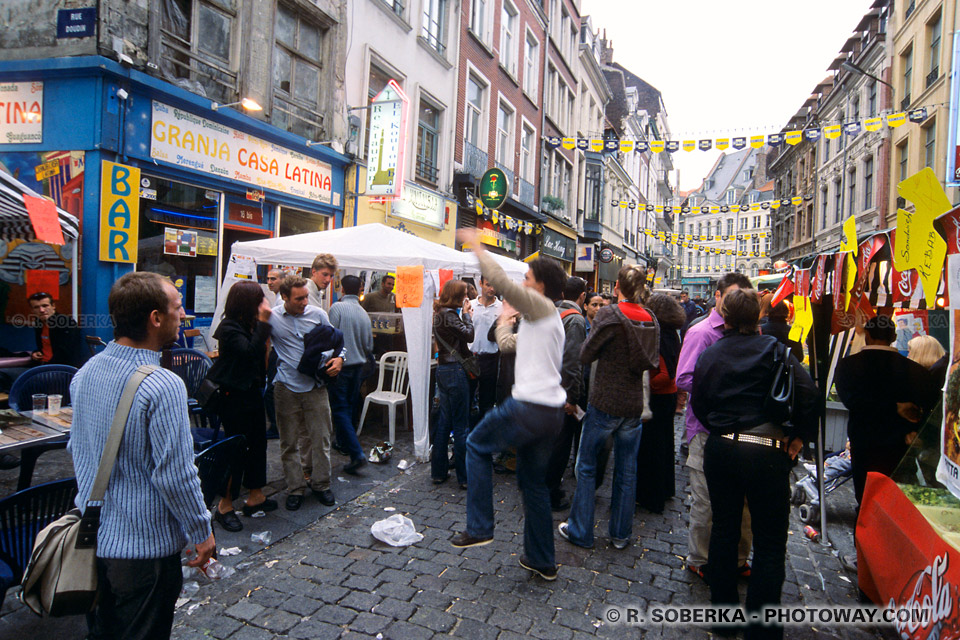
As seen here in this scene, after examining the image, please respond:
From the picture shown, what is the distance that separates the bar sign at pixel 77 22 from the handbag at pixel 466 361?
5577 millimetres

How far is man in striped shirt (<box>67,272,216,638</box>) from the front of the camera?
6.11 ft

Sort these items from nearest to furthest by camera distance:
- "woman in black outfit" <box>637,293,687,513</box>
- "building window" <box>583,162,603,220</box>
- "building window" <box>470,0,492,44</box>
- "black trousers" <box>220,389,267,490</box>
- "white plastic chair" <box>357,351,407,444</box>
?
"black trousers" <box>220,389,267,490</box>, "woman in black outfit" <box>637,293,687,513</box>, "white plastic chair" <box>357,351,407,444</box>, "building window" <box>470,0,492,44</box>, "building window" <box>583,162,603,220</box>

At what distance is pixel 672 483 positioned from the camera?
5.15 meters

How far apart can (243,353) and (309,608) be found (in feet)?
5.94

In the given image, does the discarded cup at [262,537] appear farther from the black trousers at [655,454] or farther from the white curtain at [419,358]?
the black trousers at [655,454]

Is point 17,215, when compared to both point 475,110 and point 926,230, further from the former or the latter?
point 475,110

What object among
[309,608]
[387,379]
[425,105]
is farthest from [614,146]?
[309,608]

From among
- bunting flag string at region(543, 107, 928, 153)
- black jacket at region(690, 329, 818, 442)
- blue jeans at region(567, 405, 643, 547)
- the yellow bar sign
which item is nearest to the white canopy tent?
the yellow bar sign

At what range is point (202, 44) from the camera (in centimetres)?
779

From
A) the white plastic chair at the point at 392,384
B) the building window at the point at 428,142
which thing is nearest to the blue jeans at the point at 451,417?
the white plastic chair at the point at 392,384

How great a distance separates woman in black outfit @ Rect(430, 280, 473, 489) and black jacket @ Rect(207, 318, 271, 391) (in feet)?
5.38

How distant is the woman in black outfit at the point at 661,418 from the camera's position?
4.75 metres

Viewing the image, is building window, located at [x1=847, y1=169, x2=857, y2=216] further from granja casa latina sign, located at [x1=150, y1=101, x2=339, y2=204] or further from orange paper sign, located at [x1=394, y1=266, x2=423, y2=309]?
orange paper sign, located at [x1=394, y1=266, x2=423, y2=309]

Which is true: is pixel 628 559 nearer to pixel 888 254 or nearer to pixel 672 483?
pixel 672 483
